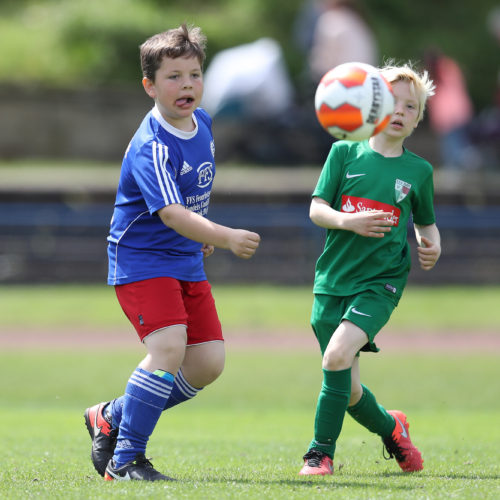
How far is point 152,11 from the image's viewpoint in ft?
74.9

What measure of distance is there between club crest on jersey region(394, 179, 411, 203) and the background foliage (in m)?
15.7

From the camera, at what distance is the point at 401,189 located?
17.6 feet

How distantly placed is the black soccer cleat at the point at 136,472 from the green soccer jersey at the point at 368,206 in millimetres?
1298

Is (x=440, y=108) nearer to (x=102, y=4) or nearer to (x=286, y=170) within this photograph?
(x=286, y=170)

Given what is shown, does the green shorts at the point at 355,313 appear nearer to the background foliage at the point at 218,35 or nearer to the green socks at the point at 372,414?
the green socks at the point at 372,414

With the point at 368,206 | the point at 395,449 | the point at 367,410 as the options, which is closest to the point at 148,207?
the point at 368,206

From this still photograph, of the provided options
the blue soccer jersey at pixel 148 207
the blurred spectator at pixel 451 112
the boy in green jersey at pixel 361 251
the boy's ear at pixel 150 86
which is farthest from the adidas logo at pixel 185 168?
the blurred spectator at pixel 451 112

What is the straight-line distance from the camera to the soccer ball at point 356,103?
494 centimetres

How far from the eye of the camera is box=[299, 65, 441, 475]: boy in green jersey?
17.0 feet

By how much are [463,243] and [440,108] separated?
94.9 inches

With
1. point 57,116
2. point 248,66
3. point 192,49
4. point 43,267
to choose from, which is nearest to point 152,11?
point 57,116

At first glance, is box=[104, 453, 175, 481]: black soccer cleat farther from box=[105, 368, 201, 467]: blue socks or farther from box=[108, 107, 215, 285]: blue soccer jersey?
box=[108, 107, 215, 285]: blue soccer jersey

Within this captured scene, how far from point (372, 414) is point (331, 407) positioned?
1.30ft

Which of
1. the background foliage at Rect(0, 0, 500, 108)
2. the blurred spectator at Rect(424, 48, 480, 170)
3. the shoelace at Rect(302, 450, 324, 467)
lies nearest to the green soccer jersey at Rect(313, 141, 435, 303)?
the shoelace at Rect(302, 450, 324, 467)
